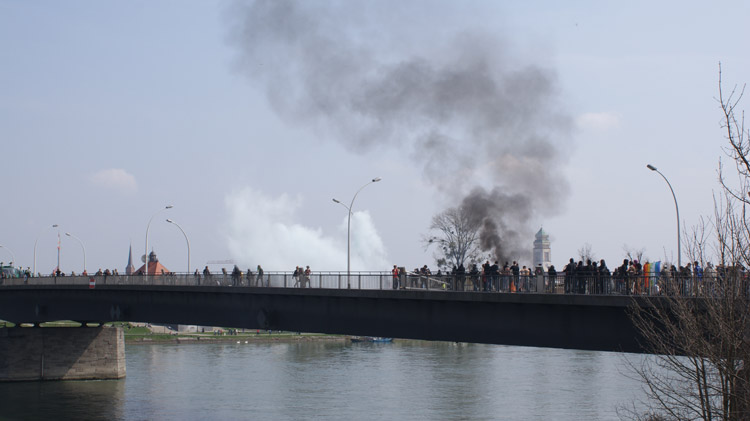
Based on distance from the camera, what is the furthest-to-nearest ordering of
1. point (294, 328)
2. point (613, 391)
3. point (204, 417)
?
point (613, 391)
point (204, 417)
point (294, 328)

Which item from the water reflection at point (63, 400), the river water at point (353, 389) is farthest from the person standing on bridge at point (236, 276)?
the water reflection at point (63, 400)

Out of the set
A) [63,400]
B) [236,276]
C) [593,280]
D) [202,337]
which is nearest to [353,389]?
[236,276]

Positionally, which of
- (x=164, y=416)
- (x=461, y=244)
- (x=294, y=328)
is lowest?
(x=164, y=416)

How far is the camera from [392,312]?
3819 cm

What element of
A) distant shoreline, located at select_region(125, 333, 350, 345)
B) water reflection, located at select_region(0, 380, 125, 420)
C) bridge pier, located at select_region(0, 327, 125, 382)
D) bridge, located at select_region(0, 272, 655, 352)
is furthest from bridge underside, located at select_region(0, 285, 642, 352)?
distant shoreline, located at select_region(125, 333, 350, 345)

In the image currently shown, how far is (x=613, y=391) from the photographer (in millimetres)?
57062

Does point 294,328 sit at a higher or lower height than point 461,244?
lower

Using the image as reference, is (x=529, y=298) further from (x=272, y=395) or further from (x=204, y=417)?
(x=272, y=395)

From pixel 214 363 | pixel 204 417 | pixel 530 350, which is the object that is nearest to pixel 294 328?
pixel 204 417

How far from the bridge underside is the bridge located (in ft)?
0.13

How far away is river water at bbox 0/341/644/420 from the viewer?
51094 mm

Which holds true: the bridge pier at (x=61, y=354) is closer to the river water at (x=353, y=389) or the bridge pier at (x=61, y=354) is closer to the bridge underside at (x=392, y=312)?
the river water at (x=353, y=389)

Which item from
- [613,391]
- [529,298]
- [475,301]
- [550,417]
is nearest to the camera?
[529,298]

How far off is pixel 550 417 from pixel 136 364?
5007cm
